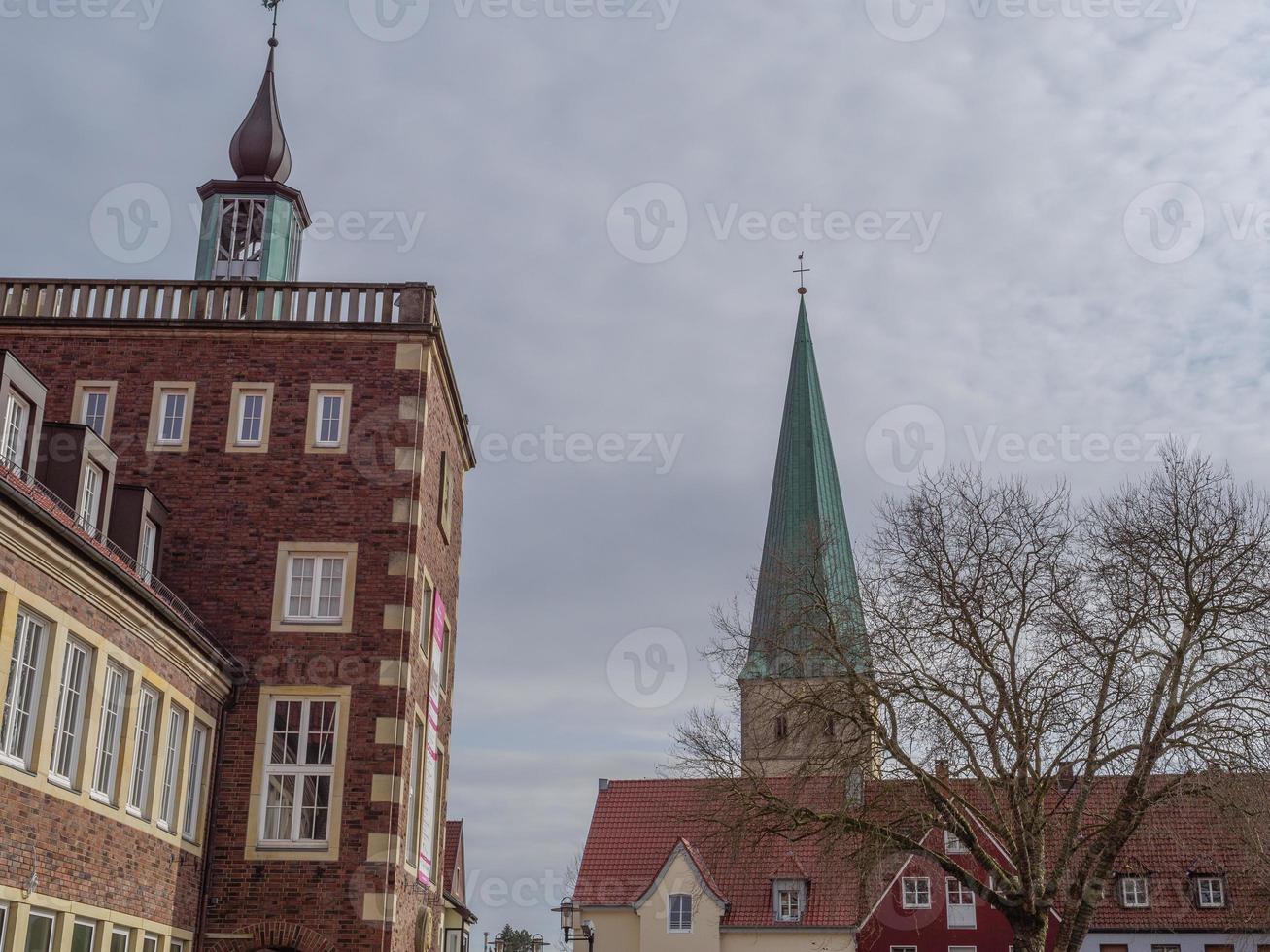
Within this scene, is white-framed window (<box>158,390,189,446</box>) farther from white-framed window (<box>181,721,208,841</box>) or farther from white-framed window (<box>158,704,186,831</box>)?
white-framed window (<box>158,704,186,831</box>)

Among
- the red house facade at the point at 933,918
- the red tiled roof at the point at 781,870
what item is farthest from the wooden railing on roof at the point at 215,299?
the red house facade at the point at 933,918

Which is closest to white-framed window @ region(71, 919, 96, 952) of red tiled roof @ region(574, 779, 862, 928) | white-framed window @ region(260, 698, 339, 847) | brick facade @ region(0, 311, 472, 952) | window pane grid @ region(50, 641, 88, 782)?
window pane grid @ region(50, 641, 88, 782)

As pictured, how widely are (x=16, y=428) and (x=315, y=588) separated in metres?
6.40

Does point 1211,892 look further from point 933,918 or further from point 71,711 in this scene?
point 71,711

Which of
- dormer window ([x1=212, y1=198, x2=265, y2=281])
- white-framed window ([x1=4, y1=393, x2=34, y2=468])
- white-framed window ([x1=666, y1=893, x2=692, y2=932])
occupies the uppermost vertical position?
dormer window ([x1=212, y1=198, x2=265, y2=281])

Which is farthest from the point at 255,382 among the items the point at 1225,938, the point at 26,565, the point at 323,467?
the point at 1225,938

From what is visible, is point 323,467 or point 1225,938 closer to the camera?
point 323,467

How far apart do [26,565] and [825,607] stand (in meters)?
18.5

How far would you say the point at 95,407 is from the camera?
25172 millimetres

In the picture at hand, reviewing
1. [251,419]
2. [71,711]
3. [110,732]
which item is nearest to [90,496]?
[251,419]

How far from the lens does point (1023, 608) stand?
29.5 metres

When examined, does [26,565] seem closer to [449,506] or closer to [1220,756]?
[449,506]

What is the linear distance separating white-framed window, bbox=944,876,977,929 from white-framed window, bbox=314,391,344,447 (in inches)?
1331

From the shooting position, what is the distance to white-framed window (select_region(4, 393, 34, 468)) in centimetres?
1886
